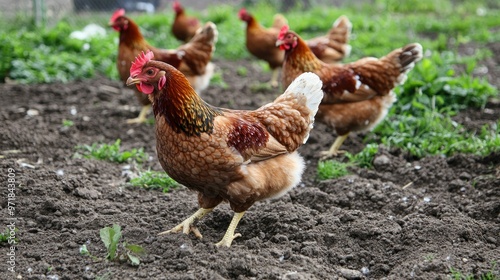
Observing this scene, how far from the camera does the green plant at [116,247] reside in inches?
154

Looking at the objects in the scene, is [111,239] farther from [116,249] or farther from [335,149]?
[335,149]

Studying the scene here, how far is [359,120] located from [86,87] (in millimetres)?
4282

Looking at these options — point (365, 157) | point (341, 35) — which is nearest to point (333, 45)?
point (341, 35)

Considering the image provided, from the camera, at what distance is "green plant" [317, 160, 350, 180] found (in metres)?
5.91

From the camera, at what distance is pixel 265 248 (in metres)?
4.34

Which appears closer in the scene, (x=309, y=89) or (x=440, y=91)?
(x=309, y=89)

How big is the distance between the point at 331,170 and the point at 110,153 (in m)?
2.31

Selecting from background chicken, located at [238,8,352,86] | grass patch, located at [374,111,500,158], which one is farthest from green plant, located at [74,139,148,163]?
background chicken, located at [238,8,352,86]

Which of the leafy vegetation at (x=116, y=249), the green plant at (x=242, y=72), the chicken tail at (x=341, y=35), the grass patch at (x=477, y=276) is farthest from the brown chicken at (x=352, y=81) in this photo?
the green plant at (x=242, y=72)

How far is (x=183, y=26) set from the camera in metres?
11.3

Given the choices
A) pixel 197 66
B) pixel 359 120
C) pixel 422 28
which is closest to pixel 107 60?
pixel 197 66

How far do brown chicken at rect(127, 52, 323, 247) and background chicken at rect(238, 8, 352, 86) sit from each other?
13.5 feet

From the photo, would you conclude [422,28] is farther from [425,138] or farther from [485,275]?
[485,275]

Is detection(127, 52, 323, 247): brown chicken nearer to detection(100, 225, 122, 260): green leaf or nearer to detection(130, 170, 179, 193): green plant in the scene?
detection(100, 225, 122, 260): green leaf
